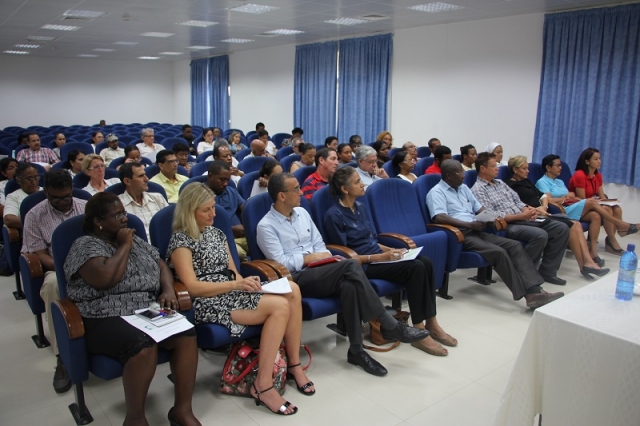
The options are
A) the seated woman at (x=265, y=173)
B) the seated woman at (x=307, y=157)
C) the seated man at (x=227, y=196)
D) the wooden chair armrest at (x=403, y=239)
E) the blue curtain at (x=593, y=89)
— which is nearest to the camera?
the wooden chair armrest at (x=403, y=239)

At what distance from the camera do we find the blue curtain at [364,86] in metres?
10.1

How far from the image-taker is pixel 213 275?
2830mm

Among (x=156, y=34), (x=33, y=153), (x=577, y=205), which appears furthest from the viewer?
(x=156, y=34)

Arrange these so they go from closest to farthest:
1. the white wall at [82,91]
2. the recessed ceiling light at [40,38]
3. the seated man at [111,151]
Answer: the seated man at [111,151], the recessed ceiling light at [40,38], the white wall at [82,91]

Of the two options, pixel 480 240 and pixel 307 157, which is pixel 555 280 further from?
pixel 307 157

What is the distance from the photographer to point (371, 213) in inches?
157

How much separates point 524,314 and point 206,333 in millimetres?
2578

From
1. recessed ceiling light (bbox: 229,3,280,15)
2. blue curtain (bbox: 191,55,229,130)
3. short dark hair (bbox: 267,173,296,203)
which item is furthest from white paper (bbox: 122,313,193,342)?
blue curtain (bbox: 191,55,229,130)

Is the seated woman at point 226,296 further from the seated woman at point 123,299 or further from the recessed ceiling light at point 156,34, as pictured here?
the recessed ceiling light at point 156,34

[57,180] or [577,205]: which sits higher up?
[57,180]

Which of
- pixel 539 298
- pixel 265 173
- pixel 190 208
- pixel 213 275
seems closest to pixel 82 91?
pixel 265 173

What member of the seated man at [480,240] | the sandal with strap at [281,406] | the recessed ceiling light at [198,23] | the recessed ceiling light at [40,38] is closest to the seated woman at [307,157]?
the seated man at [480,240]

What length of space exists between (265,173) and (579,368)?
10.2 feet

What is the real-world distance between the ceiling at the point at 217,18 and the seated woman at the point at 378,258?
4.65 metres
